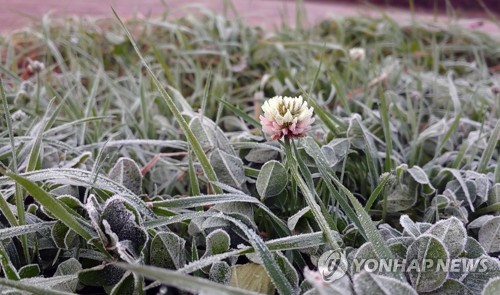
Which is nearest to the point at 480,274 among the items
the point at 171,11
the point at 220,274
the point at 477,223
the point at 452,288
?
the point at 452,288

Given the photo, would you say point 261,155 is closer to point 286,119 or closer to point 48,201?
point 286,119

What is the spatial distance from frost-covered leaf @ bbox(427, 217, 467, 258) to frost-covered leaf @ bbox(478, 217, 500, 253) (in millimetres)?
97

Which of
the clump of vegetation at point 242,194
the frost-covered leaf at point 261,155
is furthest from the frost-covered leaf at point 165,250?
the frost-covered leaf at point 261,155

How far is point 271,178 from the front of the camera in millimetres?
589

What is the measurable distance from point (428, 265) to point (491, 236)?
0.15 m

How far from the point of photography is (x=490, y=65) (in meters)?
1.49

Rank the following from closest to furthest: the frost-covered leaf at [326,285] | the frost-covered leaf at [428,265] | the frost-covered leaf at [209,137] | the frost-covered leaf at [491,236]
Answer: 1. the frost-covered leaf at [326,285]
2. the frost-covered leaf at [428,265]
3. the frost-covered leaf at [491,236]
4. the frost-covered leaf at [209,137]

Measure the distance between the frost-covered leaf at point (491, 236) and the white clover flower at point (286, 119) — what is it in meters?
0.24

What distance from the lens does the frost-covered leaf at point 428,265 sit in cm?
45

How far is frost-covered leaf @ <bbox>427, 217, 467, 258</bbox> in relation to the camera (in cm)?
48

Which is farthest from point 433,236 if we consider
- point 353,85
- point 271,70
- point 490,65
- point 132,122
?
point 490,65

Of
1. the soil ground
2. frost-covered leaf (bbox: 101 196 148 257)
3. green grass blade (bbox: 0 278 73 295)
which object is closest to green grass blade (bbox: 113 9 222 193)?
frost-covered leaf (bbox: 101 196 148 257)

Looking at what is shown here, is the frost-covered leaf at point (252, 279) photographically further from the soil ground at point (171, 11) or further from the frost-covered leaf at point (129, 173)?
the soil ground at point (171, 11)

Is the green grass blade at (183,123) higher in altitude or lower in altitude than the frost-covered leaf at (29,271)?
higher
